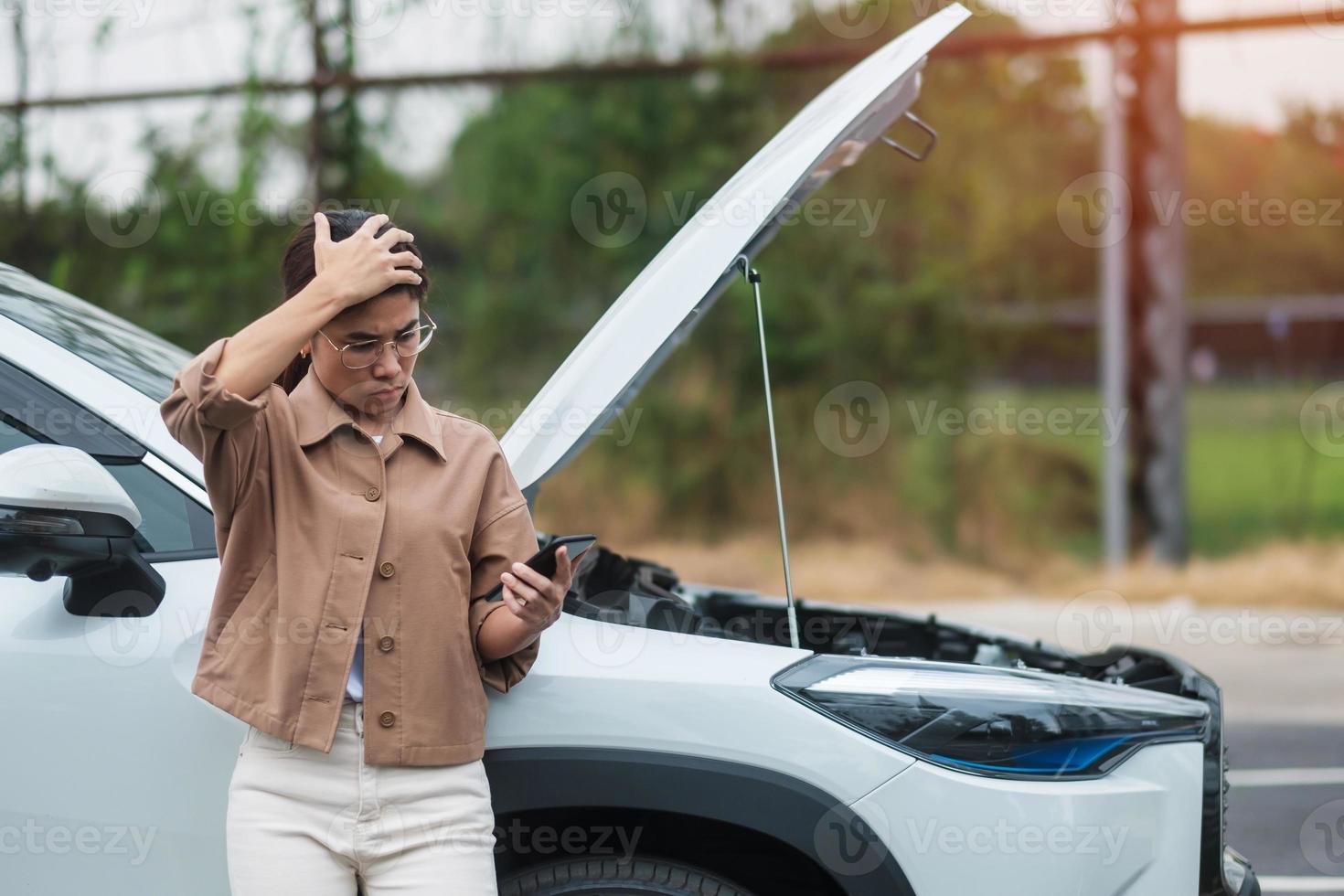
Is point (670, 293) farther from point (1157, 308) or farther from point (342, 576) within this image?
point (1157, 308)

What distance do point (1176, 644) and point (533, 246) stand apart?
5.49m

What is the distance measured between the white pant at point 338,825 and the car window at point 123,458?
50 cm

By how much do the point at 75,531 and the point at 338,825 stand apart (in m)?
0.65

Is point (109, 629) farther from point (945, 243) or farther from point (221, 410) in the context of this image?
point (945, 243)

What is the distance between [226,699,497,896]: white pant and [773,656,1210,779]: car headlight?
668 millimetres

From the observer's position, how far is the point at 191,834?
7.02ft

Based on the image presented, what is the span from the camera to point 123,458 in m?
2.32

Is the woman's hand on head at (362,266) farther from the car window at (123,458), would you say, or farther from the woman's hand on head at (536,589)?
the car window at (123,458)

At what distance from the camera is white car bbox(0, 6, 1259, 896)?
2137mm

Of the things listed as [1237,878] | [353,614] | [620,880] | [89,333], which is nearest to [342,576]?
[353,614]

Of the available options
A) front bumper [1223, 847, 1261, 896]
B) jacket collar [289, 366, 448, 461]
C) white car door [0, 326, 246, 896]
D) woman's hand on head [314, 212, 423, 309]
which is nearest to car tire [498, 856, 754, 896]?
white car door [0, 326, 246, 896]

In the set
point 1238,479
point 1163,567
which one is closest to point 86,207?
point 1163,567

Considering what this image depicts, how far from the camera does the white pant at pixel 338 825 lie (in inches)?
75.0

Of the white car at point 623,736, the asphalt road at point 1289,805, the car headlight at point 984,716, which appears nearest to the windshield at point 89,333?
the white car at point 623,736
